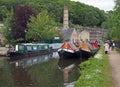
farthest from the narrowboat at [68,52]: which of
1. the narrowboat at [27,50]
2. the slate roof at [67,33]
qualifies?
the slate roof at [67,33]

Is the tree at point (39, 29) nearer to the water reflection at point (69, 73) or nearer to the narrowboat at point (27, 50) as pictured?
the narrowboat at point (27, 50)

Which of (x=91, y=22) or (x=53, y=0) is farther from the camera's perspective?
(x=91, y=22)

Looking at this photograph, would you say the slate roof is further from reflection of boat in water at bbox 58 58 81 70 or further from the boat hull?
reflection of boat in water at bbox 58 58 81 70

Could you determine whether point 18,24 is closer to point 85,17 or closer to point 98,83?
point 98,83

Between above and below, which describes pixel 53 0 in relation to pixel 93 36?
above

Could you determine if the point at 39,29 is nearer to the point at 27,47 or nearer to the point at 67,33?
the point at 27,47

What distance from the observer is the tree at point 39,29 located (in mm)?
72125

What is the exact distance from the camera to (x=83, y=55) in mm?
47781

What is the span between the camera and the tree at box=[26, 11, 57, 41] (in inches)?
2840

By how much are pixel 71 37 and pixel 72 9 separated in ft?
181

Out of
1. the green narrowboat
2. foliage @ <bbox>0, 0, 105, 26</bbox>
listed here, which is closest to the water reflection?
the green narrowboat

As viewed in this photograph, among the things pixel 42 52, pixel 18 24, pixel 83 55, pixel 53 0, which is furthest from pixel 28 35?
pixel 53 0

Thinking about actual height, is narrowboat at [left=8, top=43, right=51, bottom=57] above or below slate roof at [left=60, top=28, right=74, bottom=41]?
below

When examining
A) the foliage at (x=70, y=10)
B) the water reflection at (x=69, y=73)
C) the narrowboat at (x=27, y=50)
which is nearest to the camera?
the water reflection at (x=69, y=73)
